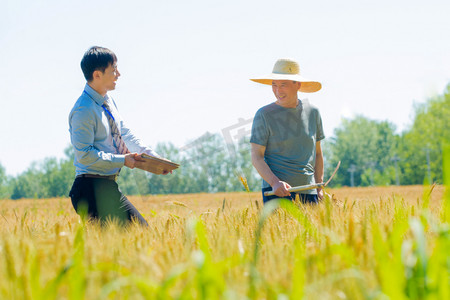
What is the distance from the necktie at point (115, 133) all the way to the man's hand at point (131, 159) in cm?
37

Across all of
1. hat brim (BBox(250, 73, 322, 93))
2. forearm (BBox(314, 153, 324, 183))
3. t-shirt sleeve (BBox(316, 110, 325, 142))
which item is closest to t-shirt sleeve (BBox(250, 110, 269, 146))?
hat brim (BBox(250, 73, 322, 93))

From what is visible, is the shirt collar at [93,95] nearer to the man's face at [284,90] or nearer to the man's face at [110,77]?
the man's face at [110,77]

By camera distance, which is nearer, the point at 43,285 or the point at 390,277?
the point at 390,277

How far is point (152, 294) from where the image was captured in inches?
56.0

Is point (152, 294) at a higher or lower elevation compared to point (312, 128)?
lower

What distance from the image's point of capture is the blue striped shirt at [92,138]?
396cm

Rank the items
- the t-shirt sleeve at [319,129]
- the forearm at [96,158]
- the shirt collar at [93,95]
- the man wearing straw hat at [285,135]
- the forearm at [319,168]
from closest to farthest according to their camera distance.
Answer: the forearm at [96,158], the shirt collar at [93,95], the man wearing straw hat at [285,135], the t-shirt sleeve at [319,129], the forearm at [319,168]

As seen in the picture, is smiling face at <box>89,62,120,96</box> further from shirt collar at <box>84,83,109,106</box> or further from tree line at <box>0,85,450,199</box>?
tree line at <box>0,85,450,199</box>

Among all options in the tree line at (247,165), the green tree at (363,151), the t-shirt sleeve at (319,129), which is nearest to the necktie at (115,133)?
the t-shirt sleeve at (319,129)

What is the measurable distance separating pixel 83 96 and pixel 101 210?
39.4 inches

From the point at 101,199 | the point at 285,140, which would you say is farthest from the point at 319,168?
the point at 101,199

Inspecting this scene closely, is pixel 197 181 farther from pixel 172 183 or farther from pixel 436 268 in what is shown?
pixel 436 268

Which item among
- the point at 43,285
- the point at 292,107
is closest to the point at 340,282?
the point at 43,285

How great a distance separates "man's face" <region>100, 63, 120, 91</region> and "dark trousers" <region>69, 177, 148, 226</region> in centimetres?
82
